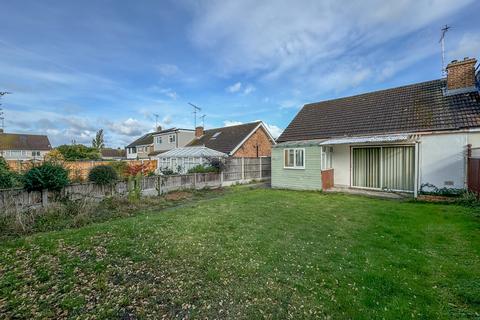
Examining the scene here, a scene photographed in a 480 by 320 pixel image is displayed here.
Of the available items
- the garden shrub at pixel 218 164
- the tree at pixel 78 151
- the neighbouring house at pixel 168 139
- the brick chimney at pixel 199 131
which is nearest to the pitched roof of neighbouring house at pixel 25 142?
the tree at pixel 78 151

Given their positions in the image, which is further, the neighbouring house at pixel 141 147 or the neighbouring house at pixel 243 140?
the neighbouring house at pixel 141 147

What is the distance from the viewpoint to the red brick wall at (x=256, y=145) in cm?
2292

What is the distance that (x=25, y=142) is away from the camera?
2068 inches

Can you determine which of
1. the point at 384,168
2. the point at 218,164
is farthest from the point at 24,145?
the point at 384,168

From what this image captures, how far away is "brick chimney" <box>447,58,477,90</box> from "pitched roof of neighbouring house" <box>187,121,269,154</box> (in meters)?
15.1

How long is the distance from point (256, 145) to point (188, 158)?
7.66 meters

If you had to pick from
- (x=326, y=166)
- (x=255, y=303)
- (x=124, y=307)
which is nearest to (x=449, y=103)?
(x=326, y=166)

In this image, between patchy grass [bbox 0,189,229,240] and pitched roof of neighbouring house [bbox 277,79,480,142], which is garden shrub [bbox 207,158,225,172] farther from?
patchy grass [bbox 0,189,229,240]

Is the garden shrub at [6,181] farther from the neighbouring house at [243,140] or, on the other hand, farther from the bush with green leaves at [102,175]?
the neighbouring house at [243,140]

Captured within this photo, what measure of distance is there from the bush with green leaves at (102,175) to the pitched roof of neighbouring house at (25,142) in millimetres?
55509

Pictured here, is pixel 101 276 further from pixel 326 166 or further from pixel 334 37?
pixel 334 37

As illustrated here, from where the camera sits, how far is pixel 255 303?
11.7 feet

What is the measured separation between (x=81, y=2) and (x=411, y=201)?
15932mm

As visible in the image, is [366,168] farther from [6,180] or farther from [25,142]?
[25,142]
